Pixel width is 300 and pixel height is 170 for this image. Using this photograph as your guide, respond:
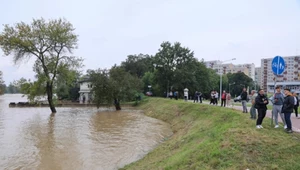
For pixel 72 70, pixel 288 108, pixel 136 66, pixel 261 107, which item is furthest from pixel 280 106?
pixel 136 66

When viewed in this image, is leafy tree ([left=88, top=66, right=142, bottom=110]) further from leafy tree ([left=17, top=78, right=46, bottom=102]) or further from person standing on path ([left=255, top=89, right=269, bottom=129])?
person standing on path ([left=255, top=89, right=269, bottom=129])

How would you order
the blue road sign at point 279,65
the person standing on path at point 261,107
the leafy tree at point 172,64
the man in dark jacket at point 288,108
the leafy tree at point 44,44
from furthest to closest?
1. the leafy tree at point 172,64
2. the leafy tree at point 44,44
3. the person standing on path at point 261,107
4. the man in dark jacket at point 288,108
5. the blue road sign at point 279,65

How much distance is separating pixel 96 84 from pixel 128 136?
81.2 feet

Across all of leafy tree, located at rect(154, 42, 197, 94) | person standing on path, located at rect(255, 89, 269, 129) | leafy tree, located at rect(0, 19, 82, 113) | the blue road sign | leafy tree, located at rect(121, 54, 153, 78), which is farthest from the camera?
leafy tree, located at rect(121, 54, 153, 78)

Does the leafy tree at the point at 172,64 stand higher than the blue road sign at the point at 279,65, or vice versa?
the leafy tree at the point at 172,64

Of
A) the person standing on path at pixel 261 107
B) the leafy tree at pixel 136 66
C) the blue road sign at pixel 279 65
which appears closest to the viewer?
the blue road sign at pixel 279 65

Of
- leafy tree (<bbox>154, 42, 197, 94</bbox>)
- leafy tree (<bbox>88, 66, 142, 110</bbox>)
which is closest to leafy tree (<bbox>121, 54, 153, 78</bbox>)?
leafy tree (<bbox>154, 42, 197, 94</bbox>)

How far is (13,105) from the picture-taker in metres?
50.6

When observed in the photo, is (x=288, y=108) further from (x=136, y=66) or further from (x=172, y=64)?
(x=136, y=66)

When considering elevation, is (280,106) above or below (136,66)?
below

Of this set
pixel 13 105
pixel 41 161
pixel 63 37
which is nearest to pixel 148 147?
pixel 41 161

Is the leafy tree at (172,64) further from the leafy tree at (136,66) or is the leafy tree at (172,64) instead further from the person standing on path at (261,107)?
the person standing on path at (261,107)

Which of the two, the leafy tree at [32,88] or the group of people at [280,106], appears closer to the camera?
the group of people at [280,106]

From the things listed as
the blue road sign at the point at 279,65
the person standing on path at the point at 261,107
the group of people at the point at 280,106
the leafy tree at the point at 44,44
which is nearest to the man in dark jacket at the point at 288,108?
the group of people at the point at 280,106
